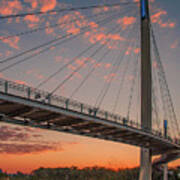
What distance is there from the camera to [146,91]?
2052 inches

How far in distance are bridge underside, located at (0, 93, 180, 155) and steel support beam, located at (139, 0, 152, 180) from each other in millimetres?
3658

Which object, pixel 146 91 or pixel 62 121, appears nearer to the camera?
→ pixel 62 121

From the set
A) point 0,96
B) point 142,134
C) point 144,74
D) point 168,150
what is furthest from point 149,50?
point 0,96

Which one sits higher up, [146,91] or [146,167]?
[146,91]

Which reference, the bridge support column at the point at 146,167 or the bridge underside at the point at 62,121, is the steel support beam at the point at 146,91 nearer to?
the bridge support column at the point at 146,167

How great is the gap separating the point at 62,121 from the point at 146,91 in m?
21.5

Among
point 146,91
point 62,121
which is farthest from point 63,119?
point 146,91

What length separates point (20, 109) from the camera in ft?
91.4

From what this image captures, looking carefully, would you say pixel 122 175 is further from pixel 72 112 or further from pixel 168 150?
pixel 72 112

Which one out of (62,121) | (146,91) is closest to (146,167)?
(146,91)

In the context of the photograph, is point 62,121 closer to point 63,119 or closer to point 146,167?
→ point 63,119

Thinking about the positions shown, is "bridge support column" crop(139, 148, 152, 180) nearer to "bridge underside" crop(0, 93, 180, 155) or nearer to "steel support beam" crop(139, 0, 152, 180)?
"steel support beam" crop(139, 0, 152, 180)

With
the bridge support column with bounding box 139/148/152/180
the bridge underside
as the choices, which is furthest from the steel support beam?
the bridge underside

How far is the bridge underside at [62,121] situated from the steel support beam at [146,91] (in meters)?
3.66
